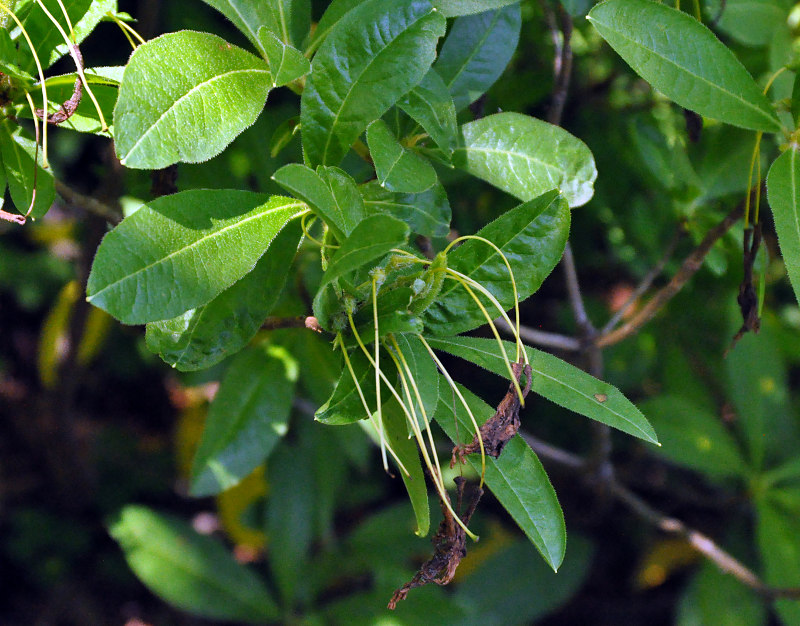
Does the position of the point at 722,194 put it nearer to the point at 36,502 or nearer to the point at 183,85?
the point at 183,85

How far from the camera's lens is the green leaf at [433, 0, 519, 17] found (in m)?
0.72

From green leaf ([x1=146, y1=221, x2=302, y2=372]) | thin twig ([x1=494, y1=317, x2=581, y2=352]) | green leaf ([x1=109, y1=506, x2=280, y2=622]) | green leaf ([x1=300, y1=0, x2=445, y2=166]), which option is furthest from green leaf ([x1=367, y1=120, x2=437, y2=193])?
green leaf ([x1=109, y1=506, x2=280, y2=622])

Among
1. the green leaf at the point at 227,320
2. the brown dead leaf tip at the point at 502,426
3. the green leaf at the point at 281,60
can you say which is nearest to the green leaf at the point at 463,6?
the green leaf at the point at 281,60

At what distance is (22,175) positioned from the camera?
2.41 feet

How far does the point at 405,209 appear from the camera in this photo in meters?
0.78

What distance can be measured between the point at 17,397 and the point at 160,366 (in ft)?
1.31

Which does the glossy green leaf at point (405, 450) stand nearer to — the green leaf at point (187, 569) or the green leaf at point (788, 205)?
the green leaf at point (788, 205)

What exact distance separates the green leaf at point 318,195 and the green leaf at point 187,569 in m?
1.11

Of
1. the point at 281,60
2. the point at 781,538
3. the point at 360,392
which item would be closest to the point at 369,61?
the point at 281,60

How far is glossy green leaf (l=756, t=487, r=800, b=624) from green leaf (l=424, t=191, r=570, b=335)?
110 cm

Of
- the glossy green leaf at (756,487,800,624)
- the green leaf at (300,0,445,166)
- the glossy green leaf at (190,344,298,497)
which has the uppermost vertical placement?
the green leaf at (300,0,445,166)

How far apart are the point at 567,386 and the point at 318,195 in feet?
1.02

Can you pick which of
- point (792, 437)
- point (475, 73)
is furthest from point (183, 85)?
point (792, 437)

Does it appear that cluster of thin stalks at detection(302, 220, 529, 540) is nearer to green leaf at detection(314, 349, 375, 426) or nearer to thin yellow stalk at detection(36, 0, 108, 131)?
green leaf at detection(314, 349, 375, 426)
